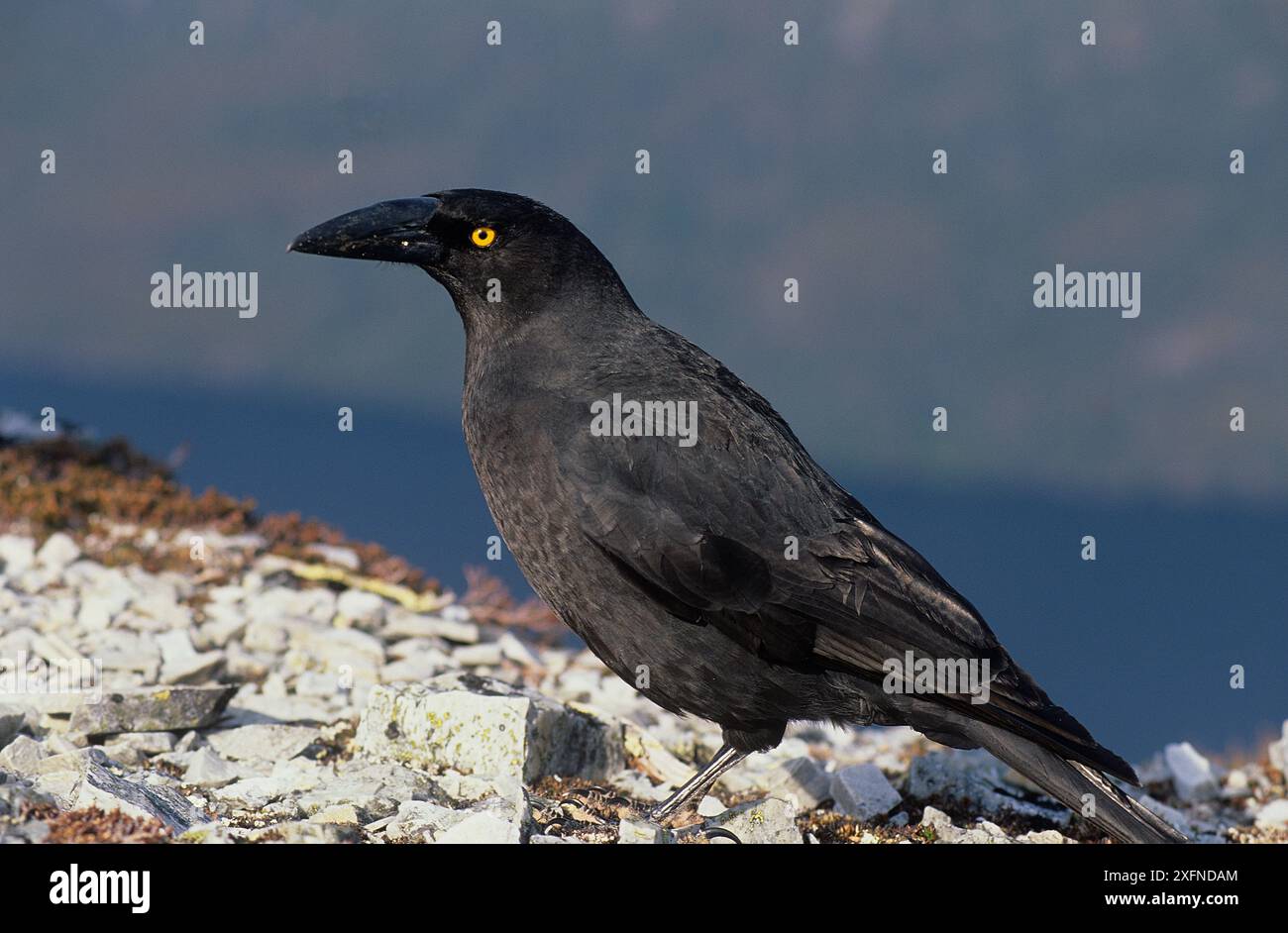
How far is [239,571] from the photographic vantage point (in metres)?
9.73

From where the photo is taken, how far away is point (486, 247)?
527 centimetres

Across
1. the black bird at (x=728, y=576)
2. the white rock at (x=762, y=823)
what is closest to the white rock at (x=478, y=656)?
the black bird at (x=728, y=576)

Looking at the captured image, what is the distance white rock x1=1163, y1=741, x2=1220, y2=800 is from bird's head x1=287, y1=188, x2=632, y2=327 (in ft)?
16.8

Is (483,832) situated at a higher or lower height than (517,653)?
lower

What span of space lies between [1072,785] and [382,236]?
11.5 feet

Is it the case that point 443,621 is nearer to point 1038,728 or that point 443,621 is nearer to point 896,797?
point 896,797

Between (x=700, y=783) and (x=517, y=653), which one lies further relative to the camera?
(x=517, y=653)

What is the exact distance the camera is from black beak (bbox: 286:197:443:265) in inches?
208

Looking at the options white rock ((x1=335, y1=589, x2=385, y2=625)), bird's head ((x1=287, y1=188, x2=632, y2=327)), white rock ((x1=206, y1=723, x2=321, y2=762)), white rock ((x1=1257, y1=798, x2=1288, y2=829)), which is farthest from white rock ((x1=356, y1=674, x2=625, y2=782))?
white rock ((x1=1257, y1=798, x2=1288, y2=829))

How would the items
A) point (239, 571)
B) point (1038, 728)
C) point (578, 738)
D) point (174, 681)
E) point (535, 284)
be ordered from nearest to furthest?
1. point (1038, 728)
2. point (535, 284)
3. point (578, 738)
4. point (174, 681)
5. point (239, 571)

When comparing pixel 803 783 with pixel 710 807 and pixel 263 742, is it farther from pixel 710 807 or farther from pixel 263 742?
pixel 263 742

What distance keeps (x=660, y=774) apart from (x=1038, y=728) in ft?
6.97

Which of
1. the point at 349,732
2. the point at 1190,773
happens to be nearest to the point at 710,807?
the point at 349,732
